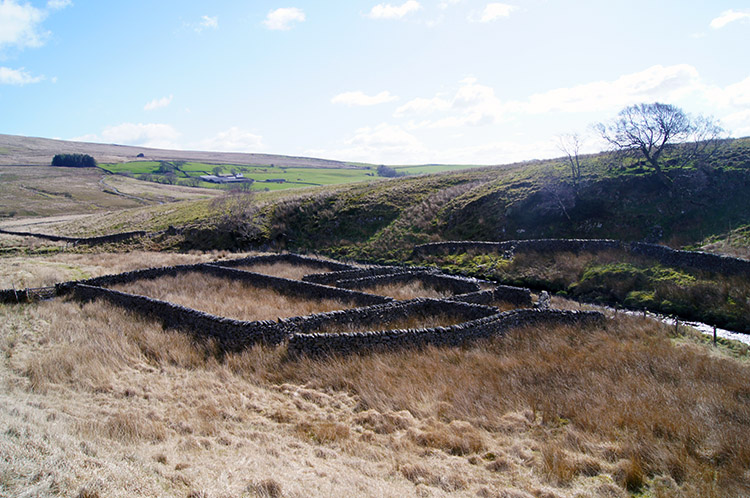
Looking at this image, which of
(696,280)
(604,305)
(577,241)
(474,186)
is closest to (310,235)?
(474,186)

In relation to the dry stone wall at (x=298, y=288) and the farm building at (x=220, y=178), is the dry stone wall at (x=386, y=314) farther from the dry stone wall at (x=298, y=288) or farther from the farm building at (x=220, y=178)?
the farm building at (x=220, y=178)

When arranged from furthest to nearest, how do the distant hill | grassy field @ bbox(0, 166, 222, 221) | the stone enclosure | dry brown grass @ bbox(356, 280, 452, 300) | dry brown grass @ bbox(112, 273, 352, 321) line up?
the distant hill < grassy field @ bbox(0, 166, 222, 221) < dry brown grass @ bbox(356, 280, 452, 300) < dry brown grass @ bbox(112, 273, 352, 321) < the stone enclosure

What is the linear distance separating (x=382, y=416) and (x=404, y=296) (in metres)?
12.1

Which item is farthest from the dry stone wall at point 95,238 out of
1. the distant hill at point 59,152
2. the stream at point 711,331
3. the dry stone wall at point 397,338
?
the distant hill at point 59,152

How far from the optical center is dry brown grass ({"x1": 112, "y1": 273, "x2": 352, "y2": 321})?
59.9ft

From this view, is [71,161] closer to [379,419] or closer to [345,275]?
[345,275]

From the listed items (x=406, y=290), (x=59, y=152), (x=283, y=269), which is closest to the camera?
(x=406, y=290)

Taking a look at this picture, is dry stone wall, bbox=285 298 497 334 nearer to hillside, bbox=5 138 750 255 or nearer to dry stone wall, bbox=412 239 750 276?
dry stone wall, bbox=412 239 750 276

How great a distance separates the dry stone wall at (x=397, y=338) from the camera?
44.3 ft

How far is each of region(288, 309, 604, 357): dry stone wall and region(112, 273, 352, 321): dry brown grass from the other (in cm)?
402

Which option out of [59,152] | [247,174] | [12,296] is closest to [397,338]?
[12,296]

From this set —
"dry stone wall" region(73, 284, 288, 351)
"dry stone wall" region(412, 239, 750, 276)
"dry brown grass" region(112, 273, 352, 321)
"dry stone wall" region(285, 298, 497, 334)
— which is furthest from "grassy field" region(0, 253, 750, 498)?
"dry stone wall" region(412, 239, 750, 276)

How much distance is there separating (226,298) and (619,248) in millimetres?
24056

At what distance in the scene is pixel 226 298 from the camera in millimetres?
21484
